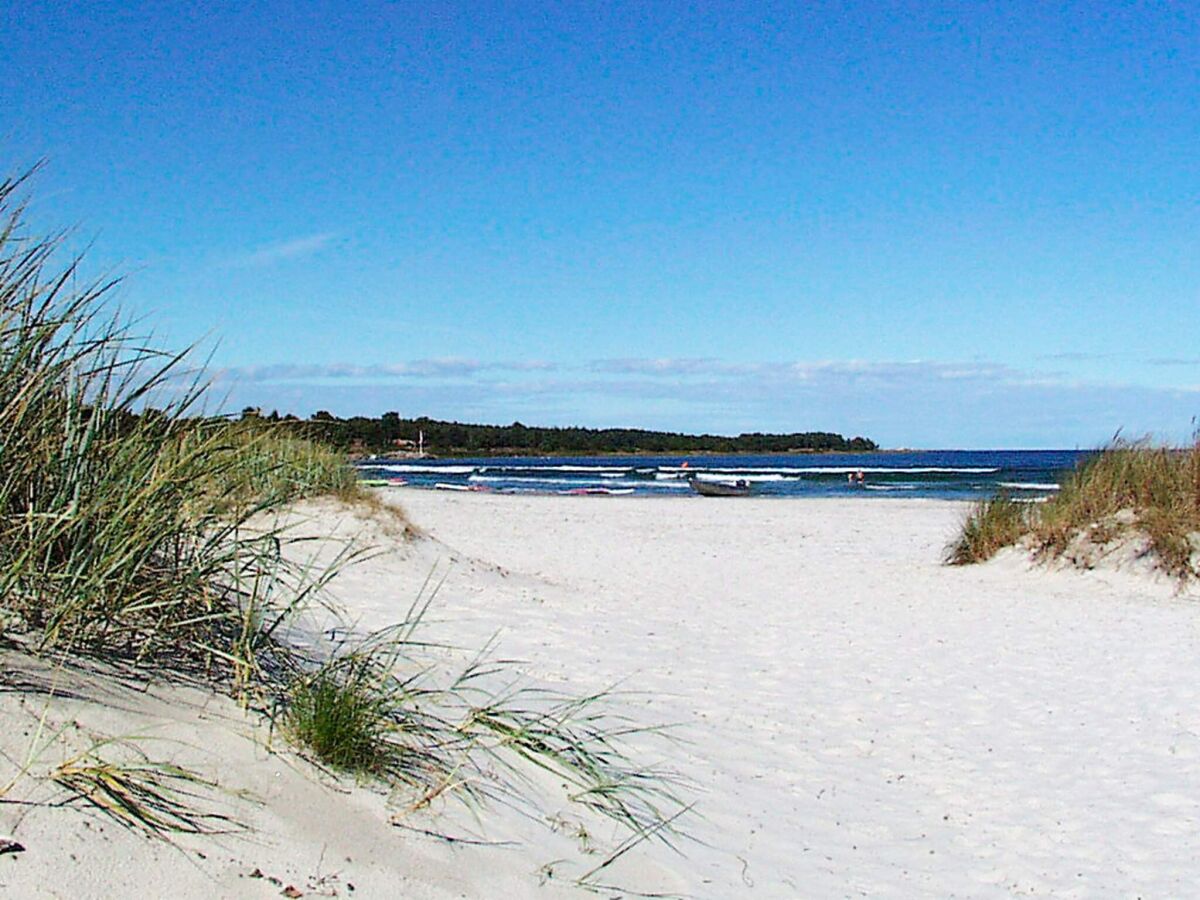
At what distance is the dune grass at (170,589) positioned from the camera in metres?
3.65

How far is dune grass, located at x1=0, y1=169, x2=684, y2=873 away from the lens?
3.65 meters

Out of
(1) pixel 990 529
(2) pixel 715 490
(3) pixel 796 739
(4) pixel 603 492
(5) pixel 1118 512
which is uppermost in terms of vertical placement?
(5) pixel 1118 512

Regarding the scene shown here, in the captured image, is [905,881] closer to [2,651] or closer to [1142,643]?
[2,651]

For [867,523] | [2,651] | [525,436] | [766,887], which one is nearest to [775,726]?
[766,887]

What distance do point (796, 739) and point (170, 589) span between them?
3.75m

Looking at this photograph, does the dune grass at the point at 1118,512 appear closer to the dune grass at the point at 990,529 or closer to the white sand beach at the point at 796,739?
the dune grass at the point at 990,529

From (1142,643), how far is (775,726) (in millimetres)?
4708

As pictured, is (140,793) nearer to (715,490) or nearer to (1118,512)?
(1118,512)

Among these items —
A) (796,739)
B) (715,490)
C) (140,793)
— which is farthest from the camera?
(715,490)

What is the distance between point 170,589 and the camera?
12.8 feet

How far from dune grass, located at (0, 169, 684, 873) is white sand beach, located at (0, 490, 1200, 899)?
7.8 inches

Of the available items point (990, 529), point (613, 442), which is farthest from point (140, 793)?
point (613, 442)

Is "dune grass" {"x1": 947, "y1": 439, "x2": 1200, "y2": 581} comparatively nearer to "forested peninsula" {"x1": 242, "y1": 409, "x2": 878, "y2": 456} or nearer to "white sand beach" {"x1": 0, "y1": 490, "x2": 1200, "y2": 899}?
→ "white sand beach" {"x1": 0, "y1": 490, "x2": 1200, "y2": 899}

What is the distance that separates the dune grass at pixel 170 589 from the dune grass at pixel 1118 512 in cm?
1024
